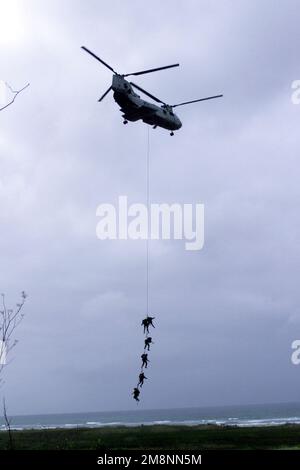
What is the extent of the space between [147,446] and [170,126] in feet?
108

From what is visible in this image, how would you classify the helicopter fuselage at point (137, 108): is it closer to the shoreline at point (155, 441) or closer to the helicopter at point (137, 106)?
the helicopter at point (137, 106)

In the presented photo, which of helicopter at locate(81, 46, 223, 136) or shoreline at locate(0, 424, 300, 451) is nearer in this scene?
helicopter at locate(81, 46, 223, 136)

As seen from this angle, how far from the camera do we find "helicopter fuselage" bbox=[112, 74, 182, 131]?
88.0ft

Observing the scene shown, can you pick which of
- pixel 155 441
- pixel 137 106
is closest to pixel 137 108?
pixel 137 106

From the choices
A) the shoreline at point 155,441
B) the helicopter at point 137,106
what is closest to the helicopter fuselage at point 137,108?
the helicopter at point 137,106

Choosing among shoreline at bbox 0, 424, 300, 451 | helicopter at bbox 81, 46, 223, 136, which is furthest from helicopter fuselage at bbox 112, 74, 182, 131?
shoreline at bbox 0, 424, 300, 451

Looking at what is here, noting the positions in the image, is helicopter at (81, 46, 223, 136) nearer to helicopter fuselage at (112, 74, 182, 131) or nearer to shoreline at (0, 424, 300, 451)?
helicopter fuselage at (112, 74, 182, 131)

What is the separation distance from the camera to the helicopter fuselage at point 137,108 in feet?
88.0
